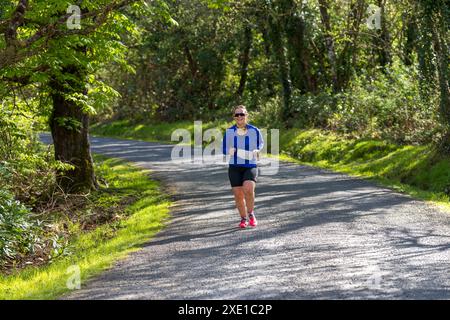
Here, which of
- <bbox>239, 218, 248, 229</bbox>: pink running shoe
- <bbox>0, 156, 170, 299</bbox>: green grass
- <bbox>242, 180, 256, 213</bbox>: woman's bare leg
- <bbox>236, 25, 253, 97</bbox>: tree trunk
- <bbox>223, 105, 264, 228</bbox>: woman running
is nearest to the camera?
<bbox>0, 156, 170, 299</bbox>: green grass

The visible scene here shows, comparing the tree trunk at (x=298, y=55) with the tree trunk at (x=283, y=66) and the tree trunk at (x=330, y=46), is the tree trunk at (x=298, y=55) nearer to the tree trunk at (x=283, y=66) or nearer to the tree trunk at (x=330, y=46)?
the tree trunk at (x=283, y=66)

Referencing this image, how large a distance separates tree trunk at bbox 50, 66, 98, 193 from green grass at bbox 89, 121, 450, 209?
7.57 metres

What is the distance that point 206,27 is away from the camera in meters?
43.3

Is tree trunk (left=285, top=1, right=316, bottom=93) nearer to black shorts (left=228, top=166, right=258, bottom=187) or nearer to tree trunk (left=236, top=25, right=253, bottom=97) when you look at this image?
tree trunk (left=236, top=25, right=253, bottom=97)

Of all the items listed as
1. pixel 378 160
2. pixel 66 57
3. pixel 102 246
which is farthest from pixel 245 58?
pixel 102 246

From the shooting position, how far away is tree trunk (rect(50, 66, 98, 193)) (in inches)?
740

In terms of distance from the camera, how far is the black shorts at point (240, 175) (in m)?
12.2

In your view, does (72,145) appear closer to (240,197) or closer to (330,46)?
(240,197)

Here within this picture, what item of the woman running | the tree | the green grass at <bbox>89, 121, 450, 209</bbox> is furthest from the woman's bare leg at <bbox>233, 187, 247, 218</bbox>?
the green grass at <bbox>89, 121, 450, 209</bbox>

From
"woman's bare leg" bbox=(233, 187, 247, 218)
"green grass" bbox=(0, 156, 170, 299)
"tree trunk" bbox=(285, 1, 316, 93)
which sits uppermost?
"tree trunk" bbox=(285, 1, 316, 93)

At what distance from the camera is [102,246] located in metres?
12.3

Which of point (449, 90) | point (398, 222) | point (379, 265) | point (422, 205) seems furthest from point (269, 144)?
point (379, 265)
